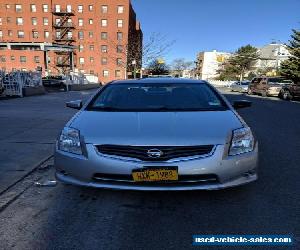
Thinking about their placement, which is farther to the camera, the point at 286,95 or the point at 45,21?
the point at 45,21

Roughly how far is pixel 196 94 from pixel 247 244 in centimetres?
250

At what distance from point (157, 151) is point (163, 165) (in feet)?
0.49

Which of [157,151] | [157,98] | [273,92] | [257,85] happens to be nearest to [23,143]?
[157,98]

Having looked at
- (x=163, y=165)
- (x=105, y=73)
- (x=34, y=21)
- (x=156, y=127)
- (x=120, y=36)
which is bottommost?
(x=163, y=165)

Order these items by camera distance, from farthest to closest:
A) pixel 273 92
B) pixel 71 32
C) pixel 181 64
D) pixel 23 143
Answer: pixel 181 64 → pixel 71 32 → pixel 273 92 → pixel 23 143

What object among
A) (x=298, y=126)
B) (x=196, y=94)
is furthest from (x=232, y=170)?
(x=298, y=126)

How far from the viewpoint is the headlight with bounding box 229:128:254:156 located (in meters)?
3.51

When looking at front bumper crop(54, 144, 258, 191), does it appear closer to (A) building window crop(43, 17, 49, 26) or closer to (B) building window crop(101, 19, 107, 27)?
(B) building window crop(101, 19, 107, 27)

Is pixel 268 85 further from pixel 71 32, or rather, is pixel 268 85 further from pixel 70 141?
pixel 71 32

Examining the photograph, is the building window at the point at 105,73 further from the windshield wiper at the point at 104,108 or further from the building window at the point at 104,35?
the windshield wiper at the point at 104,108

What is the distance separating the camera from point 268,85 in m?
27.8

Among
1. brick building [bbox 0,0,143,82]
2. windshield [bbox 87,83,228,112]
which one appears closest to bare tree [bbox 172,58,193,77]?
brick building [bbox 0,0,143,82]

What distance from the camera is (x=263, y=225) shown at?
321 cm

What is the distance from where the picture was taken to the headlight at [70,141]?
3559 millimetres
